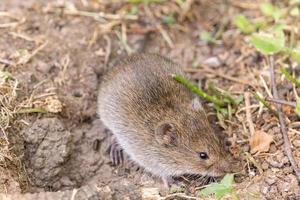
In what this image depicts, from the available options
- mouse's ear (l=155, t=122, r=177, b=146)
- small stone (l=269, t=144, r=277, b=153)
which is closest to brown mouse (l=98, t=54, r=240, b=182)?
mouse's ear (l=155, t=122, r=177, b=146)

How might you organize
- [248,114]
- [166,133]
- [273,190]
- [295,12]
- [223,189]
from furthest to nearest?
[295,12] → [248,114] → [166,133] → [273,190] → [223,189]

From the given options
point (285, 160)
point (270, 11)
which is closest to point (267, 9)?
point (270, 11)

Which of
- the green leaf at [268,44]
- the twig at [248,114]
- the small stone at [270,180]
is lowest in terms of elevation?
the small stone at [270,180]

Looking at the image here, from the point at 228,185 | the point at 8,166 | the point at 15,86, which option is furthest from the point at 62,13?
the point at 228,185

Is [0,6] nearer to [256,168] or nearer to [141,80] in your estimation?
[141,80]

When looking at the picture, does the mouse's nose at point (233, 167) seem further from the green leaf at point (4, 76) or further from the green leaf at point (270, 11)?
the green leaf at point (4, 76)

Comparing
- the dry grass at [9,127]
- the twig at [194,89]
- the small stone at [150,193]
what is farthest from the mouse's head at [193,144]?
the dry grass at [9,127]

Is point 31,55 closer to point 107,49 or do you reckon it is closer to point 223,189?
Answer: point 107,49
